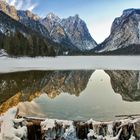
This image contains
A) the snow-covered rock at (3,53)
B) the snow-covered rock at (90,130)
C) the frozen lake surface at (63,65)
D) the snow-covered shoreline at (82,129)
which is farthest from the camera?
the snow-covered rock at (3,53)

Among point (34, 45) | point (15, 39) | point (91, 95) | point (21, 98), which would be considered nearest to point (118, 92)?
point (91, 95)

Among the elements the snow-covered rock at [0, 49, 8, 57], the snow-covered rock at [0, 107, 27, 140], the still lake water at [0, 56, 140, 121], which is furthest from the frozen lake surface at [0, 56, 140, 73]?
the snow-covered rock at [0, 107, 27, 140]

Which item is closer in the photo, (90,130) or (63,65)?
(90,130)

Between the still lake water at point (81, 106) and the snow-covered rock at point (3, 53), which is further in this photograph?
the snow-covered rock at point (3, 53)

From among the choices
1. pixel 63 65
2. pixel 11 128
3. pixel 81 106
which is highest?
pixel 63 65

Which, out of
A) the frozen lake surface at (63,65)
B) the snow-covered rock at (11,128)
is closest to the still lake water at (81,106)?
the snow-covered rock at (11,128)

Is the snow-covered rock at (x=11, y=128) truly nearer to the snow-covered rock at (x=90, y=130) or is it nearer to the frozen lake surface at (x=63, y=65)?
the snow-covered rock at (x=90, y=130)

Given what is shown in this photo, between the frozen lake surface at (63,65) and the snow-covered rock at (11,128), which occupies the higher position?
the frozen lake surface at (63,65)

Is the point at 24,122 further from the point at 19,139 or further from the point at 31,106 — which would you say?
the point at 31,106

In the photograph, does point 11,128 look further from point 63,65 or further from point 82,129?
point 63,65

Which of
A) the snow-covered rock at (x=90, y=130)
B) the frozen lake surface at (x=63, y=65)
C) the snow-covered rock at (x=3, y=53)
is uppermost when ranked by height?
the snow-covered rock at (x=3, y=53)

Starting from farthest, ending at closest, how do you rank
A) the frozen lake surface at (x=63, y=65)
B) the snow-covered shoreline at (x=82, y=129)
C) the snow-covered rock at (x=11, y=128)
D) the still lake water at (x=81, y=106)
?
the frozen lake surface at (x=63, y=65)
the still lake water at (x=81, y=106)
the snow-covered shoreline at (x=82, y=129)
the snow-covered rock at (x=11, y=128)

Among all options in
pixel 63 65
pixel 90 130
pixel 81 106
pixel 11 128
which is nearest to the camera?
pixel 11 128

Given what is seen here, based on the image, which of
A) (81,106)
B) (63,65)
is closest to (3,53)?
(63,65)
